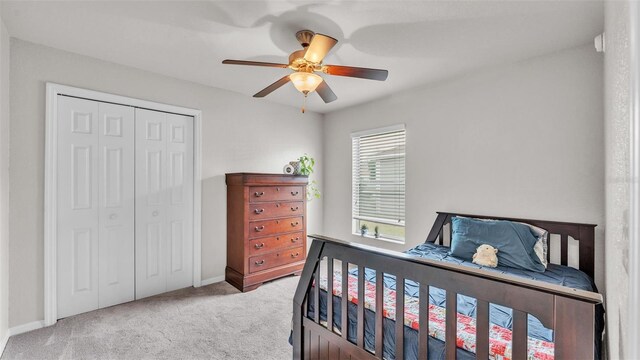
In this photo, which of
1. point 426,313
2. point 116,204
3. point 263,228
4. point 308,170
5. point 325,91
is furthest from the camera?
point 308,170

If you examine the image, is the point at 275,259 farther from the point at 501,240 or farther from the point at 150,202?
the point at 501,240

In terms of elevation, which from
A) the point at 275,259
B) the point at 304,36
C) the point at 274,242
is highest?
the point at 304,36

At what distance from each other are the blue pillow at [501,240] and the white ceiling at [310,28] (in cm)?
156

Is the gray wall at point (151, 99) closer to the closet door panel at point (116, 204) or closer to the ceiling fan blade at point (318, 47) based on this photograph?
the closet door panel at point (116, 204)

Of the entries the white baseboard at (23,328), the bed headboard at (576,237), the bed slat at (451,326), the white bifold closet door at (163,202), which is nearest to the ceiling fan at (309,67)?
the bed slat at (451,326)

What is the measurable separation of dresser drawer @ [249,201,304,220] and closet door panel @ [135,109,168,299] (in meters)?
0.99

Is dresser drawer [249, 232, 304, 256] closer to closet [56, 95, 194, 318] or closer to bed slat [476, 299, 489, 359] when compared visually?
closet [56, 95, 194, 318]

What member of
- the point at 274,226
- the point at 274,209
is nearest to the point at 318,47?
the point at 274,209

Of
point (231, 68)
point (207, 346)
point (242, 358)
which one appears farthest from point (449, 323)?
point (231, 68)

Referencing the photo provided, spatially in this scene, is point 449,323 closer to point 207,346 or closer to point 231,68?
point 207,346

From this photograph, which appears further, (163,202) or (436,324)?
(163,202)

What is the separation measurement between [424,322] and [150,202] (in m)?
3.01

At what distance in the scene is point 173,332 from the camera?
2488 millimetres

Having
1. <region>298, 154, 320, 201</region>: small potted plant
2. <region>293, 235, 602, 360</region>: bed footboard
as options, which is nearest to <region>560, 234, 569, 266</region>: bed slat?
<region>293, 235, 602, 360</region>: bed footboard
